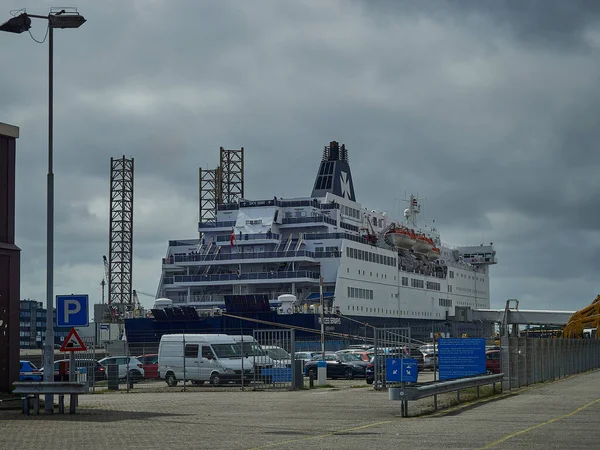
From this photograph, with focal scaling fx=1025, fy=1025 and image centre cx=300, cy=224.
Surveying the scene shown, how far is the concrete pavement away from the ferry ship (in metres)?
39.6

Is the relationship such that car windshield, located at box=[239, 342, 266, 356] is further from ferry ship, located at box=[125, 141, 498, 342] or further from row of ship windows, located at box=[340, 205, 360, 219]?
row of ship windows, located at box=[340, 205, 360, 219]

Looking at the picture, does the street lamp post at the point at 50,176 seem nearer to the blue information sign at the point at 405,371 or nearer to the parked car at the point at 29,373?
the blue information sign at the point at 405,371

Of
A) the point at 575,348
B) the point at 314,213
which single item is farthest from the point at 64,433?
the point at 314,213

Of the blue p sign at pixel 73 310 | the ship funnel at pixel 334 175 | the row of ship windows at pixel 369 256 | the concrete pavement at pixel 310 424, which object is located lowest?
the concrete pavement at pixel 310 424

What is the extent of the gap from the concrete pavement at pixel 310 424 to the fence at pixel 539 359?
4.96 feet

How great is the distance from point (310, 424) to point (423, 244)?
77719 millimetres

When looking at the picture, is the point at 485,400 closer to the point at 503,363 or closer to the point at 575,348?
the point at 503,363

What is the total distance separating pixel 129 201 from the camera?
402 feet

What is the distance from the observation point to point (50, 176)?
22.9 m

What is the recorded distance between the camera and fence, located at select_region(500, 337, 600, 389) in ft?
97.8

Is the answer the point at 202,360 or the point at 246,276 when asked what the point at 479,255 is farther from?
the point at 202,360

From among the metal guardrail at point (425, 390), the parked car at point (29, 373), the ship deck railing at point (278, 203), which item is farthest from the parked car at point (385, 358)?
the ship deck railing at point (278, 203)

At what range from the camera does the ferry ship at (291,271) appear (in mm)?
70500

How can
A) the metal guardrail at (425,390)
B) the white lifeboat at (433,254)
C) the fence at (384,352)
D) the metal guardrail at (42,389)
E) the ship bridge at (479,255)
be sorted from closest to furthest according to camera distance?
the metal guardrail at (425,390) < the metal guardrail at (42,389) < the fence at (384,352) < the white lifeboat at (433,254) < the ship bridge at (479,255)
